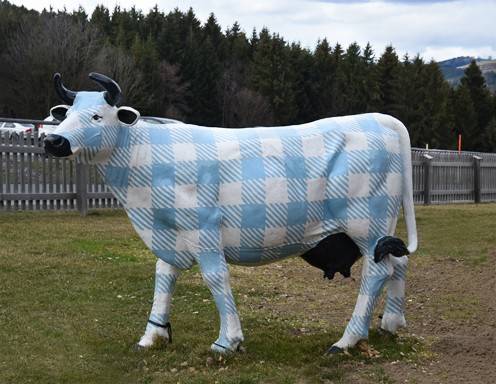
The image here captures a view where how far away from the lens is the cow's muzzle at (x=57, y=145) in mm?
5051

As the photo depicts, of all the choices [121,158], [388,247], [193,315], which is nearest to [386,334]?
[388,247]

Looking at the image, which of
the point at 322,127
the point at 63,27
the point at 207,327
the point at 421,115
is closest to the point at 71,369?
the point at 207,327

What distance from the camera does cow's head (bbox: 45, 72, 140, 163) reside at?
5.13 m

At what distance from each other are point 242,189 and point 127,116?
3.18 feet

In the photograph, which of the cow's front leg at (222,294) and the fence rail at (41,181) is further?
the fence rail at (41,181)

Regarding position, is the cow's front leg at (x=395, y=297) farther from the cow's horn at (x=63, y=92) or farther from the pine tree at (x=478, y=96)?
the pine tree at (x=478, y=96)

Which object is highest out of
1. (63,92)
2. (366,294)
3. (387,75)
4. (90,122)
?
(387,75)

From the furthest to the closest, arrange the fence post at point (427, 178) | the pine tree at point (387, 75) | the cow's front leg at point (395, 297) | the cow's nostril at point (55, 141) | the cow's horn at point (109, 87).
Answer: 1. the pine tree at point (387, 75)
2. the fence post at point (427, 178)
3. the cow's front leg at point (395, 297)
4. the cow's horn at point (109, 87)
5. the cow's nostril at point (55, 141)

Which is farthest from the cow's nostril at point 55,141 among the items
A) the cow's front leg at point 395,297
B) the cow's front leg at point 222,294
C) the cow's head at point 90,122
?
the cow's front leg at point 395,297

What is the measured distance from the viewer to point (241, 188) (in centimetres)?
538

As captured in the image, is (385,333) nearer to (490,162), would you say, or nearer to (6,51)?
(490,162)

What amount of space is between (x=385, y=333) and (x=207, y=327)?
1.56m

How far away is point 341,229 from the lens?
5.59 m

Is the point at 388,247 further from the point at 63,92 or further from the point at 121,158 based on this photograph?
the point at 63,92
